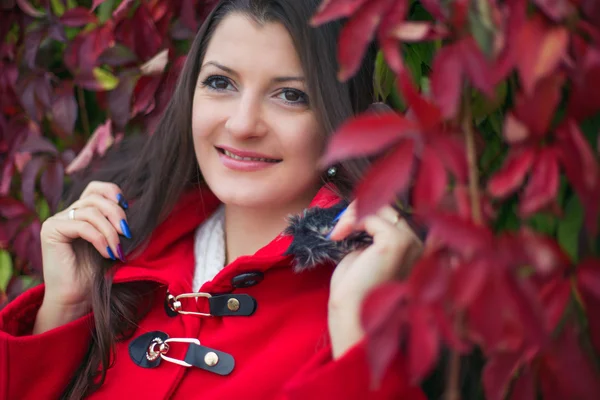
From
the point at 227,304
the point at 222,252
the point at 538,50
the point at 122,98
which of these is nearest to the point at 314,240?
the point at 227,304

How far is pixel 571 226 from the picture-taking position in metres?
1.14

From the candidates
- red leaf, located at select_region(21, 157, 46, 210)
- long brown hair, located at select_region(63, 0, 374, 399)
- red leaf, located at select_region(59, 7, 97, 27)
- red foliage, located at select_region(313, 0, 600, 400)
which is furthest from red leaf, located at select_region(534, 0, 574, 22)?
red leaf, located at select_region(21, 157, 46, 210)

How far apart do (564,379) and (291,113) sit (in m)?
0.88

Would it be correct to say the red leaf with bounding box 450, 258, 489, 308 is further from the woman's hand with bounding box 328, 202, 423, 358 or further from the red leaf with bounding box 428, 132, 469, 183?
the woman's hand with bounding box 328, 202, 423, 358

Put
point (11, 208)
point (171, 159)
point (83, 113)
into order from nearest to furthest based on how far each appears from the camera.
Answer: point (171, 159) → point (11, 208) → point (83, 113)

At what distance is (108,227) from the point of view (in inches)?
67.1

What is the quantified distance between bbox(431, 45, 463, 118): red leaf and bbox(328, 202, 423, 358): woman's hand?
16.6 inches

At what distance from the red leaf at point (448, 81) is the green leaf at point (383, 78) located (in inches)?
24.9

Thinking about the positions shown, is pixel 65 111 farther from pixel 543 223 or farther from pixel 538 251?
pixel 538 251

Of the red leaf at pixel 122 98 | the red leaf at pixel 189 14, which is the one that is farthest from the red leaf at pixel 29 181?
the red leaf at pixel 189 14

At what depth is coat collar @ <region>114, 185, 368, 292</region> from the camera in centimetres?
143

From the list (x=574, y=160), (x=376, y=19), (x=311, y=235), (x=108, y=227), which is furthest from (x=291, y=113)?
(x=574, y=160)

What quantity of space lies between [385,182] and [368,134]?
0.19 feet

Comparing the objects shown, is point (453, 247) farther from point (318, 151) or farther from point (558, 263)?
point (318, 151)
